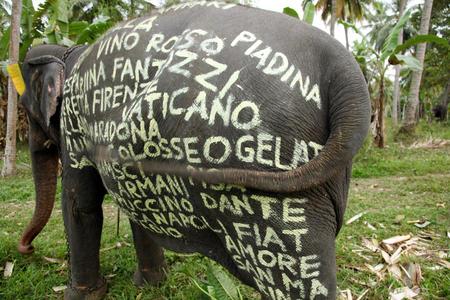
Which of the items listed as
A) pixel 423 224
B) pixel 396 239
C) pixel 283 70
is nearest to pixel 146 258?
pixel 283 70

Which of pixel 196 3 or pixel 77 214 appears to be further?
pixel 77 214

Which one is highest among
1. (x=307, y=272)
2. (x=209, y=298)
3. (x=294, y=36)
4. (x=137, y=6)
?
(x=137, y=6)

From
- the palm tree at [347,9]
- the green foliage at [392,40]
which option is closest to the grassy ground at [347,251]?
the green foliage at [392,40]

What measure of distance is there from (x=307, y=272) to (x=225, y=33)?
836 mm

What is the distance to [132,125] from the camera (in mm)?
1453

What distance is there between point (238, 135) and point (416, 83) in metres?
9.31

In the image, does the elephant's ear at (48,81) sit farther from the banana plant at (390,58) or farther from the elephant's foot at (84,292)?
the banana plant at (390,58)

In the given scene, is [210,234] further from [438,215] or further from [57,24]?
[57,24]

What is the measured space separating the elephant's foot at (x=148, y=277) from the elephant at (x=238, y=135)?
3.64 ft

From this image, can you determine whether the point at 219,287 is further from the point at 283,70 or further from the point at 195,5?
the point at 195,5

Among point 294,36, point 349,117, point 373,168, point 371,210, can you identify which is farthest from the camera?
point 373,168

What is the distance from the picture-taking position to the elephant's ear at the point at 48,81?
2059 millimetres

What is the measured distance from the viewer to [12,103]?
660 cm

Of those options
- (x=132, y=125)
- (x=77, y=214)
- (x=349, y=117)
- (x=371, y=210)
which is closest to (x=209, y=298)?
(x=77, y=214)
